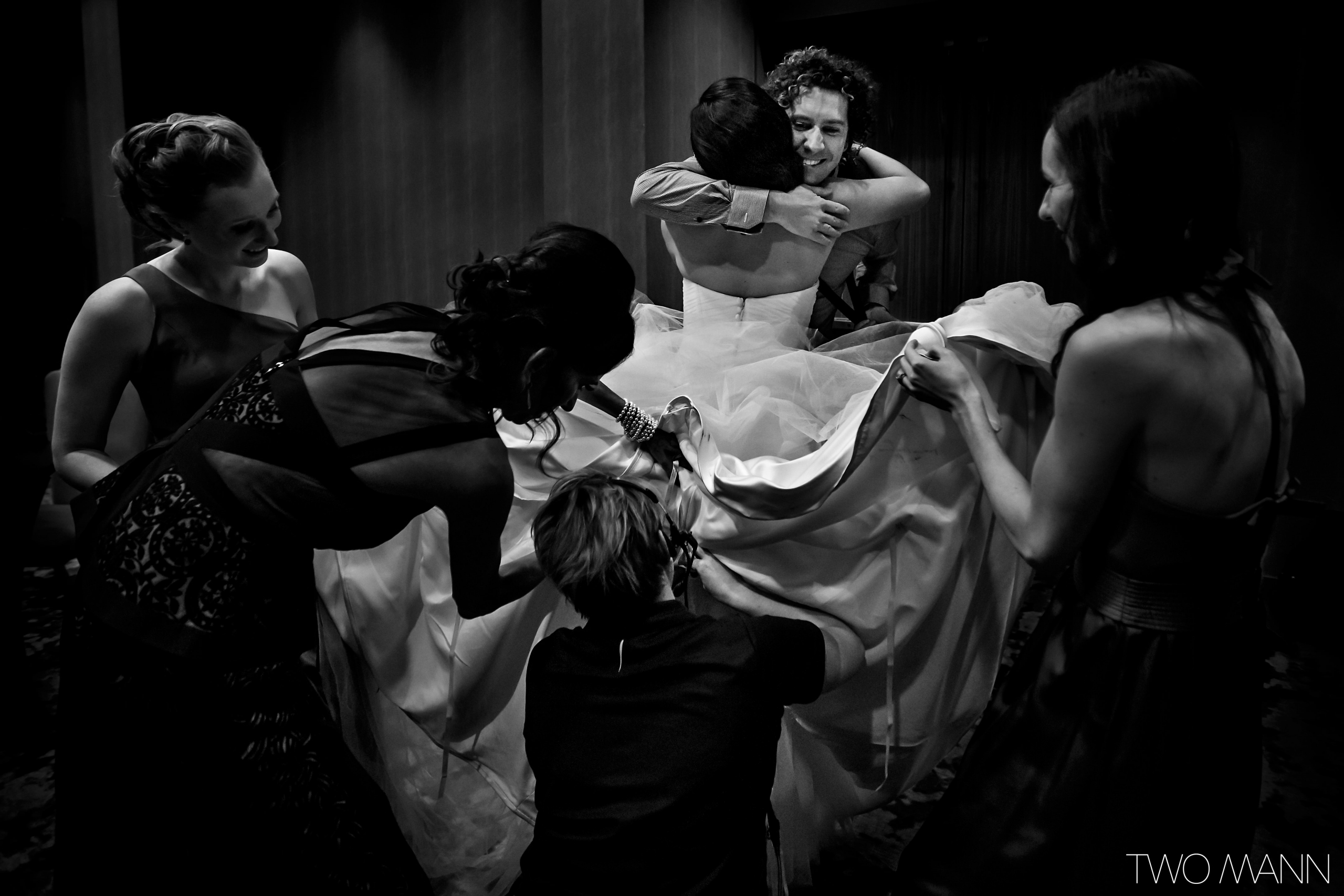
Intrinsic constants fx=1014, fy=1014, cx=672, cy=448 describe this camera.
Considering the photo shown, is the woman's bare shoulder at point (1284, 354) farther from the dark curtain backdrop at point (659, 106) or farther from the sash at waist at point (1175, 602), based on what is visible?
the dark curtain backdrop at point (659, 106)

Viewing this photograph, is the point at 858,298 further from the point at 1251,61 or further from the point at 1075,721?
the point at 1251,61

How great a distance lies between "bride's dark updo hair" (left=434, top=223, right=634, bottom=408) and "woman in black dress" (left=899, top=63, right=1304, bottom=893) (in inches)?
24.3

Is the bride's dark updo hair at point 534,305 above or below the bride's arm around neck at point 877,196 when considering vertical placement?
below

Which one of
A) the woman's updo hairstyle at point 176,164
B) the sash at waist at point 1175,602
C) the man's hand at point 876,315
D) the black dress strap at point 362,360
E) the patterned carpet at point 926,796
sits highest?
the woman's updo hairstyle at point 176,164

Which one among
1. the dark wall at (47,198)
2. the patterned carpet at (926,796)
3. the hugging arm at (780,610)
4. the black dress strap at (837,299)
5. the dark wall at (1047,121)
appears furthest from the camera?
the dark wall at (47,198)

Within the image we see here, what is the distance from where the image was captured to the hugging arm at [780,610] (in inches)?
68.7

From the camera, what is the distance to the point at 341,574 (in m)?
2.17

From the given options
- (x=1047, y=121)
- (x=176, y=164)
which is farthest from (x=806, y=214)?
(x=1047, y=121)

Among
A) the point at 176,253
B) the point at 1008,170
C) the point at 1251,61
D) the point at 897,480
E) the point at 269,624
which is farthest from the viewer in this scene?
the point at 1008,170

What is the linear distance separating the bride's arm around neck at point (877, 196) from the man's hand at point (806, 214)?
0.06 m

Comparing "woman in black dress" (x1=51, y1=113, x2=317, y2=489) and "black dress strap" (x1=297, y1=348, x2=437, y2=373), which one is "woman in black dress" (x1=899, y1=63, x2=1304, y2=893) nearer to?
"black dress strap" (x1=297, y1=348, x2=437, y2=373)

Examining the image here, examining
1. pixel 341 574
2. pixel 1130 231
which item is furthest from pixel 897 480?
pixel 341 574

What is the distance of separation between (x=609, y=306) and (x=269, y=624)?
634mm

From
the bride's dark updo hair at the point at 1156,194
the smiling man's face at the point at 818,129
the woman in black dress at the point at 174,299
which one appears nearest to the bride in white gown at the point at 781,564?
the smiling man's face at the point at 818,129
